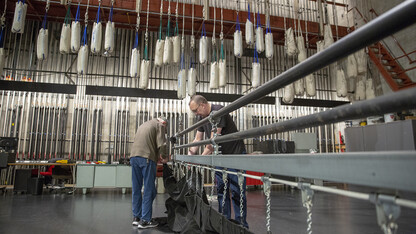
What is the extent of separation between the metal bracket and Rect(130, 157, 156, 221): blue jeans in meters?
3.12

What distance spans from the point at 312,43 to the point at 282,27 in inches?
79.1

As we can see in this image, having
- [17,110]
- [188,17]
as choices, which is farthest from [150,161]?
[17,110]

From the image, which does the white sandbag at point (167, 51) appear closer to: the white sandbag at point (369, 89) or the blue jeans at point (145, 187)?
the blue jeans at point (145, 187)

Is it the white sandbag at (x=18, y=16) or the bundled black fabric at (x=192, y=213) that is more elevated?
the white sandbag at (x=18, y=16)

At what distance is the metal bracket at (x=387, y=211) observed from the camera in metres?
0.42

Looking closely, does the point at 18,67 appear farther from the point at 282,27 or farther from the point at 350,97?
the point at 350,97

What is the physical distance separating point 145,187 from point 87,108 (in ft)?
19.7

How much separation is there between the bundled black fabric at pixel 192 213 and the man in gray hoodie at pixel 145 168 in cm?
36

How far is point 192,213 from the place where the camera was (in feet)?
6.72

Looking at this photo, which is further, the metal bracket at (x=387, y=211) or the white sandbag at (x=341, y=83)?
the white sandbag at (x=341, y=83)

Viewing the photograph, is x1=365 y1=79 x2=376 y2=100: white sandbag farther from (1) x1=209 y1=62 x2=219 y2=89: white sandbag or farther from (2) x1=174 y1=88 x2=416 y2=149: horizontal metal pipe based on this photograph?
(2) x1=174 y1=88 x2=416 y2=149: horizontal metal pipe

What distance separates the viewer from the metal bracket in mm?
417

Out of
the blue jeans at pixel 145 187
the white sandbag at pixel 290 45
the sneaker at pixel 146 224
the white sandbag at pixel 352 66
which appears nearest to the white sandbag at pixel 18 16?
the blue jeans at pixel 145 187

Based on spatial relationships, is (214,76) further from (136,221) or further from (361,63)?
(136,221)
